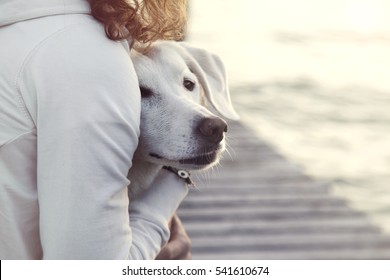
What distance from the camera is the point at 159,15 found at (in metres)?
1.56

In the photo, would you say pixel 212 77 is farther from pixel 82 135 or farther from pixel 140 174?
pixel 82 135

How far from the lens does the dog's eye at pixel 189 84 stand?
181 centimetres

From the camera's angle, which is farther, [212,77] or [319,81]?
[319,81]

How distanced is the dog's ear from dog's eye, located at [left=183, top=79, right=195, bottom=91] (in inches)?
3.4

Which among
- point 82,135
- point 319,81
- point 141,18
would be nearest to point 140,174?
point 141,18

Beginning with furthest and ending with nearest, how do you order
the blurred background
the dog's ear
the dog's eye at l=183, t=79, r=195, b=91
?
the blurred background
the dog's ear
the dog's eye at l=183, t=79, r=195, b=91

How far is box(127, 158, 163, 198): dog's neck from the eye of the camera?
1.70 metres

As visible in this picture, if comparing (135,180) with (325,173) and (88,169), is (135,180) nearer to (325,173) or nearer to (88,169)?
(88,169)

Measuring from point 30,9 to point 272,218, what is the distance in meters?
2.91

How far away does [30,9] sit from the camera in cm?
133

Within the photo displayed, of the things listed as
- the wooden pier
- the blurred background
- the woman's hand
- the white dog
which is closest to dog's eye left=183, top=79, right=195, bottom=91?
the white dog

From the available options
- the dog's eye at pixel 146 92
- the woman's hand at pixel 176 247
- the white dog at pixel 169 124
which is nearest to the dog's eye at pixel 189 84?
the white dog at pixel 169 124

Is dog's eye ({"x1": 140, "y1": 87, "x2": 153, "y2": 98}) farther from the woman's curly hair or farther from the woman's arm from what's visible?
the woman's arm
